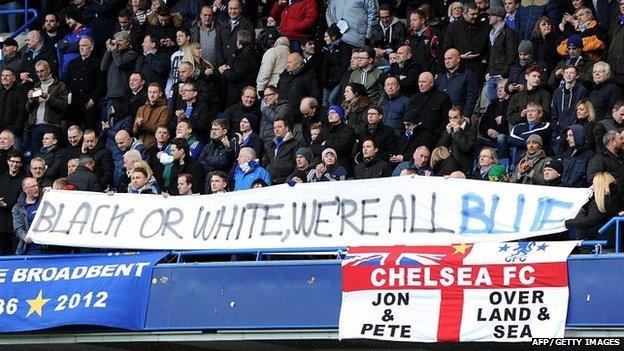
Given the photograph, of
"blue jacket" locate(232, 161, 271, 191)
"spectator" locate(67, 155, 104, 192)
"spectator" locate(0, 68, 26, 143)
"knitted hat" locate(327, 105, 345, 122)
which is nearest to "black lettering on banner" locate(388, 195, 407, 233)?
"blue jacket" locate(232, 161, 271, 191)

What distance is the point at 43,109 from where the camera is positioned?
2264 centimetres

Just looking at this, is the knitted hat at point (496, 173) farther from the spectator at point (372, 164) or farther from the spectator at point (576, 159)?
the spectator at point (372, 164)

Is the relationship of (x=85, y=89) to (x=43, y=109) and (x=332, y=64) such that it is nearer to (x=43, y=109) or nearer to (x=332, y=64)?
(x=43, y=109)

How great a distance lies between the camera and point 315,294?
1720cm

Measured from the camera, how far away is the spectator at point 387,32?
22203 millimetres

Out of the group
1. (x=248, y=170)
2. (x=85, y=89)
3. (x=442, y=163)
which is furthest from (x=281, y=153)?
(x=85, y=89)

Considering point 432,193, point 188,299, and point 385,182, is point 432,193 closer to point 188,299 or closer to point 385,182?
point 385,182

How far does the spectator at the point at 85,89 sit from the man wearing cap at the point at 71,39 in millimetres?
646

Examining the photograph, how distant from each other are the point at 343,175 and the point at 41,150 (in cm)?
474

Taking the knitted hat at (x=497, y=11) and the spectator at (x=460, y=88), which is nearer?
the spectator at (x=460, y=88)

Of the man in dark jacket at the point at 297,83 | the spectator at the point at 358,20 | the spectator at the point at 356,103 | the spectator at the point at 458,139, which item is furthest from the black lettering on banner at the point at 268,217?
the spectator at the point at 358,20

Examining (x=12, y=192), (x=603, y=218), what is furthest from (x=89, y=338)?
(x=603, y=218)

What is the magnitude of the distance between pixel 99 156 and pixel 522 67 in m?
5.33

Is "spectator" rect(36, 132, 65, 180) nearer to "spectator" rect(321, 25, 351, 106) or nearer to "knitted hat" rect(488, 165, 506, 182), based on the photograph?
→ "spectator" rect(321, 25, 351, 106)
